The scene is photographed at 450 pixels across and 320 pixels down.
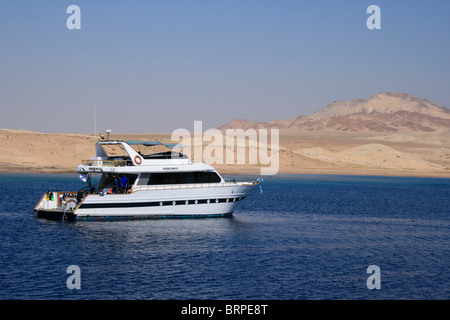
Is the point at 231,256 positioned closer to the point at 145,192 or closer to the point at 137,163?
the point at 145,192

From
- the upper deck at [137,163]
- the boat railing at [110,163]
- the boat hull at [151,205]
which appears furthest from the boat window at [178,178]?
the boat railing at [110,163]

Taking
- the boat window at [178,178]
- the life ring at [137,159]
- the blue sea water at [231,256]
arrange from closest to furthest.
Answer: the blue sea water at [231,256], the boat window at [178,178], the life ring at [137,159]

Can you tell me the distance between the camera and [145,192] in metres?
43.2

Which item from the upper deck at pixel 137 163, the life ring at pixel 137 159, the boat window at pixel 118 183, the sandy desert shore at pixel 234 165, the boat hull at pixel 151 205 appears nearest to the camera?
the boat hull at pixel 151 205

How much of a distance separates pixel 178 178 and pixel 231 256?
13.6m

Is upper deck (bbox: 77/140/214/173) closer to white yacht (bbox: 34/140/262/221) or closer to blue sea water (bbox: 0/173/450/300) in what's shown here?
white yacht (bbox: 34/140/262/221)

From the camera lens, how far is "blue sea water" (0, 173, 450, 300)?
26078mm

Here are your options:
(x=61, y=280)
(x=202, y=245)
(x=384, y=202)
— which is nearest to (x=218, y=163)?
(x=384, y=202)

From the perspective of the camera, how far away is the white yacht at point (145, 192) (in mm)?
43000

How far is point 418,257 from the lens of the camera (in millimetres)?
33781

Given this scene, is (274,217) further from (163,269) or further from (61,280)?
(61,280)

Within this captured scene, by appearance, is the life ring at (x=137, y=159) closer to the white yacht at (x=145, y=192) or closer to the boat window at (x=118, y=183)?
the white yacht at (x=145, y=192)

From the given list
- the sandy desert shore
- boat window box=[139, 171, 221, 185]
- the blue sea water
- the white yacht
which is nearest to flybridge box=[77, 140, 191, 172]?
the white yacht

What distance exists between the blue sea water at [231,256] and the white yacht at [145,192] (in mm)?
1019
